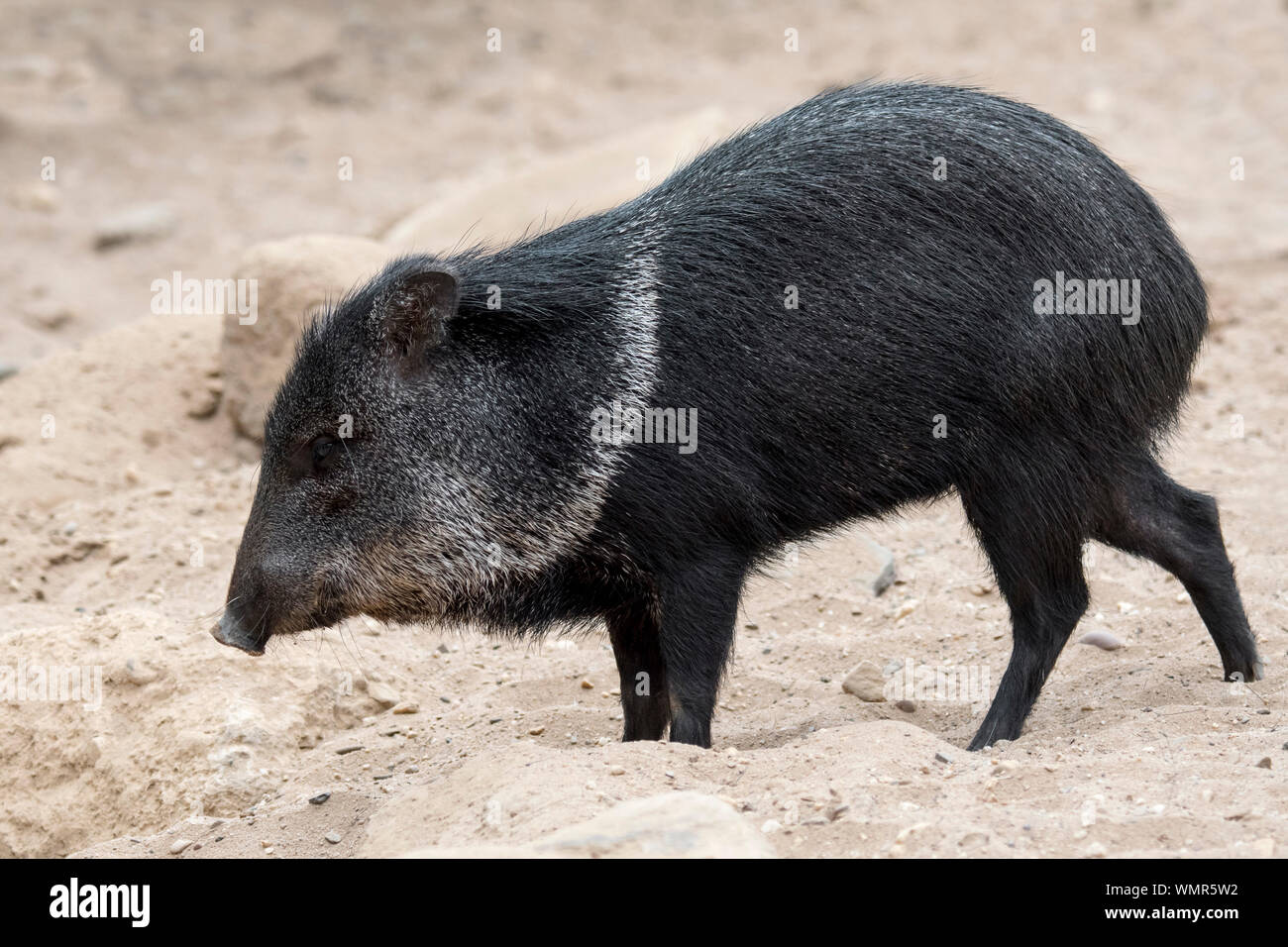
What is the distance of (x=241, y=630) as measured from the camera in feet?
16.4

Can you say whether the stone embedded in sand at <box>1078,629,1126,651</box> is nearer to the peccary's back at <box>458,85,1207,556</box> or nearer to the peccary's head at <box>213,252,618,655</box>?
the peccary's back at <box>458,85,1207,556</box>

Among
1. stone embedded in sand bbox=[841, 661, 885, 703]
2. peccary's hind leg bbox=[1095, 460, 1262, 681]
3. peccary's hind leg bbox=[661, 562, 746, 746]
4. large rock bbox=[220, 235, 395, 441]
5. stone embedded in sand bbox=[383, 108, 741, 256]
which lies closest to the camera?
peccary's hind leg bbox=[661, 562, 746, 746]

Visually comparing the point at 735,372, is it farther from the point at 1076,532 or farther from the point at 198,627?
the point at 198,627

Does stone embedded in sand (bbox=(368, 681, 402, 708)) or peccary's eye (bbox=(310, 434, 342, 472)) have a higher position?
peccary's eye (bbox=(310, 434, 342, 472))

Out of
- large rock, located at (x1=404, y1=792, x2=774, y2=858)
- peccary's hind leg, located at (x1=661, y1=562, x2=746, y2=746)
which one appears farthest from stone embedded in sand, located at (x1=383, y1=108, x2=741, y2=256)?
large rock, located at (x1=404, y1=792, x2=774, y2=858)

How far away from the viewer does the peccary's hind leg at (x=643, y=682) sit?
5406 millimetres

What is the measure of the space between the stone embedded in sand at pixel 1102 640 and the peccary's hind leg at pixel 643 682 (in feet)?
5.87

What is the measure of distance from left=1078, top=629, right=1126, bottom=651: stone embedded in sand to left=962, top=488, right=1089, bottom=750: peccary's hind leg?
69 cm

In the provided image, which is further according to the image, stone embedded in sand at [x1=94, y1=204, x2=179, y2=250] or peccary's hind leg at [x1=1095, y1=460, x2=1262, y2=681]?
stone embedded in sand at [x1=94, y1=204, x2=179, y2=250]

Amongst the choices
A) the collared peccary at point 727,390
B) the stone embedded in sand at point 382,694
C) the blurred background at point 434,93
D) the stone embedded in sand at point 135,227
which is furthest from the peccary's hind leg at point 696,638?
the stone embedded in sand at point 135,227

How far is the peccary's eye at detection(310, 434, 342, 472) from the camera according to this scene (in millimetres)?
5086

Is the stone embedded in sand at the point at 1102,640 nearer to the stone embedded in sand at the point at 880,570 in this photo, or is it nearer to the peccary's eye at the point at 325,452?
the stone embedded in sand at the point at 880,570

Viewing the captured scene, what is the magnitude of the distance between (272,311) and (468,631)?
7.50ft

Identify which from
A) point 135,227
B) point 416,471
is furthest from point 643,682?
point 135,227
